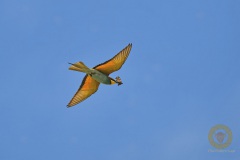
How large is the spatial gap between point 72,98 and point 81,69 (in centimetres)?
231

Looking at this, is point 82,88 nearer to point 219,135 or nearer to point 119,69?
point 119,69

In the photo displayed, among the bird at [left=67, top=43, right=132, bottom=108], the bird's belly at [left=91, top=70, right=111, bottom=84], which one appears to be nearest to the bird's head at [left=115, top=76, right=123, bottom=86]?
the bird at [left=67, top=43, right=132, bottom=108]

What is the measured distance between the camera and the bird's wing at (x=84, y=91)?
26.7 metres

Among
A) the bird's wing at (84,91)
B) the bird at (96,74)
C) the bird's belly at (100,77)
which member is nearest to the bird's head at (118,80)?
the bird at (96,74)

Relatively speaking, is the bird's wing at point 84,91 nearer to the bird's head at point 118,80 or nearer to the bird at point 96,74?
the bird at point 96,74

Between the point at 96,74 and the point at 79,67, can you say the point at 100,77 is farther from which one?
the point at 79,67

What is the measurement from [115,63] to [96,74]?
1102 millimetres

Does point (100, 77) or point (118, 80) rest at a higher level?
point (100, 77)

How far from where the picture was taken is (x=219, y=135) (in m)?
28.0

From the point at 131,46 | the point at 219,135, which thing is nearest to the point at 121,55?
the point at 131,46

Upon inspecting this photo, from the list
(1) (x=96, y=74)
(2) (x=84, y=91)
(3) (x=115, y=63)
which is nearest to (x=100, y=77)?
(1) (x=96, y=74)

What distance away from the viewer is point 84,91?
2688 centimetres

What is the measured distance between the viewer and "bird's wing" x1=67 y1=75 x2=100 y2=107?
26656mm

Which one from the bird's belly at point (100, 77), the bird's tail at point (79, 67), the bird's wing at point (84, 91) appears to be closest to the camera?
the bird's tail at point (79, 67)
